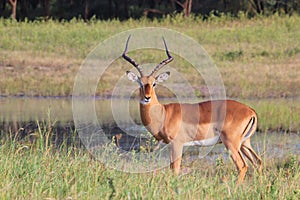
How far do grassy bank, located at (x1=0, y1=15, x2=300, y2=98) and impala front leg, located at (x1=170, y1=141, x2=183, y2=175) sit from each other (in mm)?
7641

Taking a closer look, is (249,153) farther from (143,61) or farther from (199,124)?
(143,61)

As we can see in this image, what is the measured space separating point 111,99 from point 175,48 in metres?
4.64

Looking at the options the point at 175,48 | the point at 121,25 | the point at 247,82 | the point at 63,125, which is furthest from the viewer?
the point at 121,25

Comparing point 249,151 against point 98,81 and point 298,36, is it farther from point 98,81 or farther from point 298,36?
point 298,36

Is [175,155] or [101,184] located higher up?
[101,184]

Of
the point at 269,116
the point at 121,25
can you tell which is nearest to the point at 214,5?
the point at 121,25

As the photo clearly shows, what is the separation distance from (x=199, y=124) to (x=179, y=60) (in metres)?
10.1

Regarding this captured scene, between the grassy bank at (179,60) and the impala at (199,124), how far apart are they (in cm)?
735

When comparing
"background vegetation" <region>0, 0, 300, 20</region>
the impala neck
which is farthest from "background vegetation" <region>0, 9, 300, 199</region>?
"background vegetation" <region>0, 0, 300, 20</region>

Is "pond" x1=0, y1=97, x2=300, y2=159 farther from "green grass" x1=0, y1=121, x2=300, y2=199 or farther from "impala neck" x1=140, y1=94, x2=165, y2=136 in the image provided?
"green grass" x1=0, y1=121, x2=300, y2=199

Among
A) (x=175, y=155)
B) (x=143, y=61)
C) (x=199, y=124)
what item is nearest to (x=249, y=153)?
(x=199, y=124)

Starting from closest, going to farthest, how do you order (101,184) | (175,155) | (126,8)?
(101,184) → (175,155) → (126,8)

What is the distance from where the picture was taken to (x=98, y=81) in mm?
16641

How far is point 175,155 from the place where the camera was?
8062 millimetres
